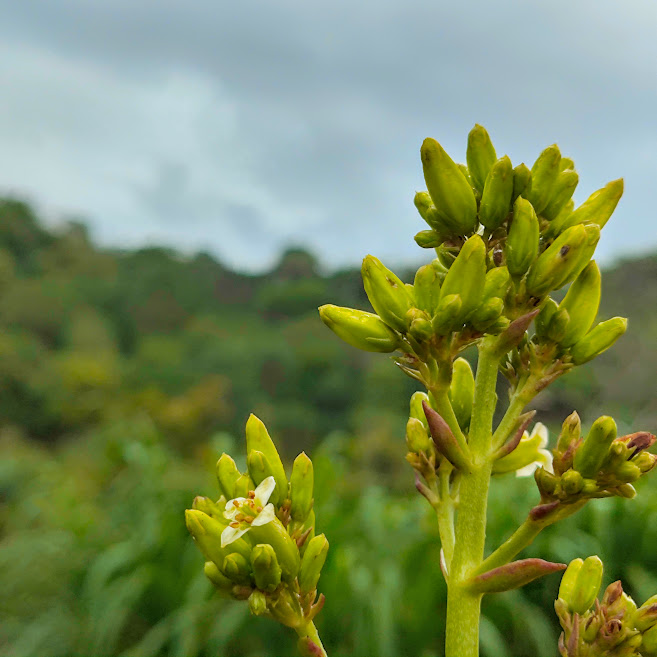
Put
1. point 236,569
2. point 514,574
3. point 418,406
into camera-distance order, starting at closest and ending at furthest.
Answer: point 514,574
point 236,569
point 418,406

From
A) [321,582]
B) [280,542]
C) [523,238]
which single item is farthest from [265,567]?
[321,582]

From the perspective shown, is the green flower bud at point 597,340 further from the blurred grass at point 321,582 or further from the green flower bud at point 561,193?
the blurred grass at point 321,582

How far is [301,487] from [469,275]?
0.47 meters

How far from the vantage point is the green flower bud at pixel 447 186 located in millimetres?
1186

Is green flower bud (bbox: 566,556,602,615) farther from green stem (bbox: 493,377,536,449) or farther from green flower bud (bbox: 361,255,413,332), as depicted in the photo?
green flower bud (bbox: 361,255,413,332)

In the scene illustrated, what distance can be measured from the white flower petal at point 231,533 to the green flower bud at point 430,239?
598 millimetres

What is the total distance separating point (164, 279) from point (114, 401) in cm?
1624

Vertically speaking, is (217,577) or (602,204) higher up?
(602,204)

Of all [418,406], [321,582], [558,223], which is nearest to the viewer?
[558,223]

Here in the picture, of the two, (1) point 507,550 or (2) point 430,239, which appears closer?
(1) point 507,550

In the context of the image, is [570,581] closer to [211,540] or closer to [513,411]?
[513,411]

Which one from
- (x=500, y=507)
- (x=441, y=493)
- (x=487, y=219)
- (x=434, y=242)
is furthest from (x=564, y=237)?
(x=500, y=507)

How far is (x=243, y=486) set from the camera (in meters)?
1.21

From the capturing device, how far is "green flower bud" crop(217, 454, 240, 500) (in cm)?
125
